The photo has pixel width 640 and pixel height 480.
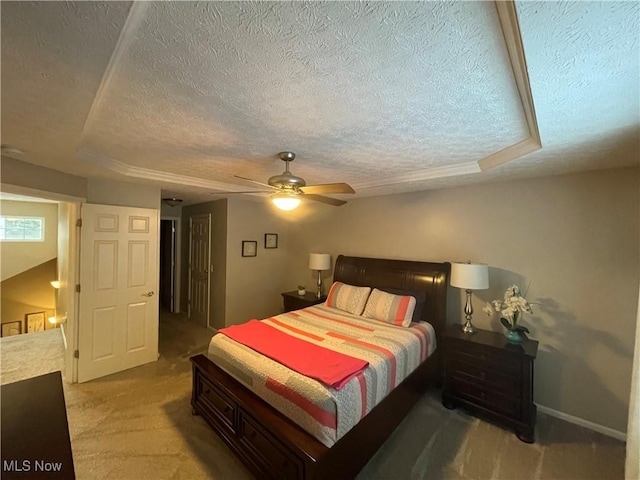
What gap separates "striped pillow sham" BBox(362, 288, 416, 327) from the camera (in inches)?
117

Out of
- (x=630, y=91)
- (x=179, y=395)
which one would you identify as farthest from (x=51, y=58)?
(x=179, y=395)

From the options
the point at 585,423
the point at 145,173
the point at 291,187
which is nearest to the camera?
the point at 291,187

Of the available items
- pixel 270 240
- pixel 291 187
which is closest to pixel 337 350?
pixel 291 187

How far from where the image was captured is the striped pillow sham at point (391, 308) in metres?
2.96

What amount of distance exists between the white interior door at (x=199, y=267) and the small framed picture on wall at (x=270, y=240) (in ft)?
3.34

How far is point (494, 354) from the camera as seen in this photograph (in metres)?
2.44

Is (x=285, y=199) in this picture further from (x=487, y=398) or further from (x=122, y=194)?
(x=487, y=398)

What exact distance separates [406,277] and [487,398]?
4.76 ft

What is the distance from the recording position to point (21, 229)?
17.3ft

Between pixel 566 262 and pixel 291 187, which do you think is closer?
pixel 291 187

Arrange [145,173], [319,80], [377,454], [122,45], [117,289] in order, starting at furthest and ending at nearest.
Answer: [117,289]
[145,173]
[377,454]
[319,80]
[122,45]

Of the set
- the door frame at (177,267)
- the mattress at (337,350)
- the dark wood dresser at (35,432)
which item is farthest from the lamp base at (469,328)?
the door frame at (177,267)

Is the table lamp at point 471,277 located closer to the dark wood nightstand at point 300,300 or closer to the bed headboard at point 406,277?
the bed headboard at point 406,277

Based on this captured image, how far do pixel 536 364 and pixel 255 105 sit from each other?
11.5ft
